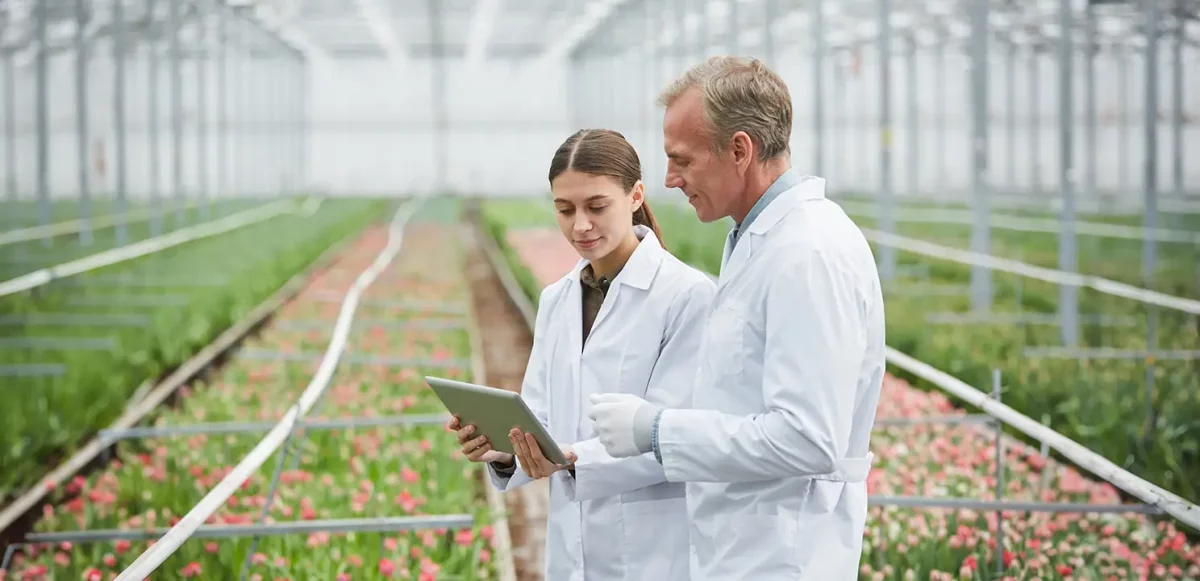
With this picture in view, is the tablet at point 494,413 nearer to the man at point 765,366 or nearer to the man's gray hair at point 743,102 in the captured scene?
the man at point 765,366

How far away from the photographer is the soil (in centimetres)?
527

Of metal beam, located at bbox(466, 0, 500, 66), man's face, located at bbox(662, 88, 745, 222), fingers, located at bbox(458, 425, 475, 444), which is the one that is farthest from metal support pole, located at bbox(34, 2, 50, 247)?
metal beam, located at bbox(466, 0, 500, 66)

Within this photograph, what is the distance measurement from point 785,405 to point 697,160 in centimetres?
39

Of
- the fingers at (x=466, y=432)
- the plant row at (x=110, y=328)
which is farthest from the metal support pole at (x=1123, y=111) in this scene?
the fingers at (x=466, y=432)

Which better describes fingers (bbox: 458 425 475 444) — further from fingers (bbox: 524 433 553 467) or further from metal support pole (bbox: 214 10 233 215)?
metal support pole (bbox: 214 10 233 215)

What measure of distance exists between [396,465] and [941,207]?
2483 centimetres

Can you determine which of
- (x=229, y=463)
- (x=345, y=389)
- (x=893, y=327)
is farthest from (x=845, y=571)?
(x=893, y=327)

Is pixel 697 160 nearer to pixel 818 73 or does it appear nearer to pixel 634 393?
pixel 634 393

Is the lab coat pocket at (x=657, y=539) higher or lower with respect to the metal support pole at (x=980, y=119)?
lower

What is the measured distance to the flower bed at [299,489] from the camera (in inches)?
159

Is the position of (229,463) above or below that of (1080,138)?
below

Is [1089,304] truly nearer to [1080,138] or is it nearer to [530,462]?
[530,462]

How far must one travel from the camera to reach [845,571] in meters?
2.00

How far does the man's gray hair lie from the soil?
2.85 metres
